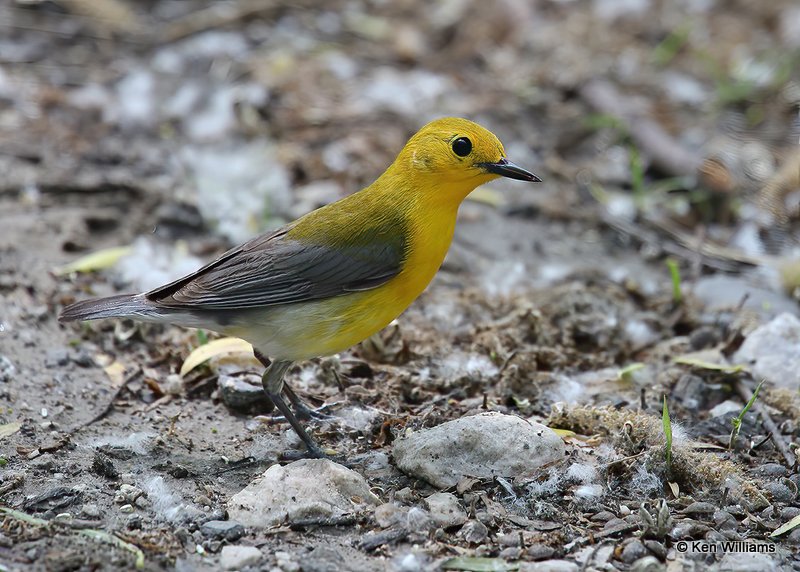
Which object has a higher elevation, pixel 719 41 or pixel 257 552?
pixel 719 41

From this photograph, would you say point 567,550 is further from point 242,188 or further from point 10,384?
point 242,188

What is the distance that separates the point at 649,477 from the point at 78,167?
16.3 feet

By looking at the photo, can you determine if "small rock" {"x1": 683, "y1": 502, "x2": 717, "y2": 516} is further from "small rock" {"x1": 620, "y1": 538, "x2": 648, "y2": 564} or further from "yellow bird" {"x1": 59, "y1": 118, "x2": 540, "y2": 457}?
"yellow bird" {"x1": 59, "y1": 118, "x2": 540, "y2": 457}

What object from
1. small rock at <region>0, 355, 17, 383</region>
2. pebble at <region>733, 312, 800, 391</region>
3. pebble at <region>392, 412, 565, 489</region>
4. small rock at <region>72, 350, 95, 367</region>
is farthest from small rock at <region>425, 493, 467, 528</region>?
small rock at <region>0, 355, 17, 383</region>

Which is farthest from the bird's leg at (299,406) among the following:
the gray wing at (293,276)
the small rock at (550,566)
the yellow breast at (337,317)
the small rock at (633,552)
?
the small rock at (633,552)

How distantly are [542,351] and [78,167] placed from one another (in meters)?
3.92

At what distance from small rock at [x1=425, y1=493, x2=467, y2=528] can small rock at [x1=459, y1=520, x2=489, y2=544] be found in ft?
0.13

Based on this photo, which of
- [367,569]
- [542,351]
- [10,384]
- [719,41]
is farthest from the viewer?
[719,41]

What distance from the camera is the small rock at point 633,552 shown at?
12.1ft

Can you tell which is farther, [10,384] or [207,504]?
[10,384]

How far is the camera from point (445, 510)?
393cm

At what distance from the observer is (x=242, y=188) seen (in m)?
7.21

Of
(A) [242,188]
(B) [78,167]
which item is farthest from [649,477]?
(B) [78,167]

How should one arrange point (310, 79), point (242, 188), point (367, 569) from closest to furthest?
point (367, 569) < point (242, 188) < point (310, 79)
